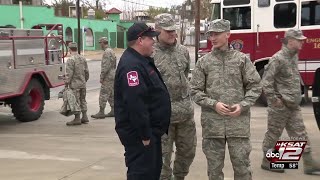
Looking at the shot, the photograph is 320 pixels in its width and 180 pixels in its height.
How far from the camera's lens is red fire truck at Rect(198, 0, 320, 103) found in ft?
37.1

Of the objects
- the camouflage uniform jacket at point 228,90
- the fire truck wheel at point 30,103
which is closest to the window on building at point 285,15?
the fire truck wheel at point 30,103

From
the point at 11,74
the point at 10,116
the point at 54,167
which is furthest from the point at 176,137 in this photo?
the point at 10,116

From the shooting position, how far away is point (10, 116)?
11.3 metres

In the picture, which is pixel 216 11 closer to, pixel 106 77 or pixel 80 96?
pixel 106 77

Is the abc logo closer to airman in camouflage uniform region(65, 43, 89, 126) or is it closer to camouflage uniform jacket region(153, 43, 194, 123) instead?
camouflage uniform jacket region(153, 43, 194, 123)

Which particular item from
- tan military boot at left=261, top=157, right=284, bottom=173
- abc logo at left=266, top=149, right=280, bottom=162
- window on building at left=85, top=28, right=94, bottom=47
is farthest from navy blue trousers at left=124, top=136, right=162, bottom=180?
window on building at left=85, top=28, right=94, bottom=47

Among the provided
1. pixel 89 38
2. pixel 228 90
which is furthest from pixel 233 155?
pixel 89 38

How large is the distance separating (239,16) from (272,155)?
7.15m

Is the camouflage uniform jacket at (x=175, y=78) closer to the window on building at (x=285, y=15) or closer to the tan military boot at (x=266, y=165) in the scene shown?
the tan military boot at (x=266, y=165)

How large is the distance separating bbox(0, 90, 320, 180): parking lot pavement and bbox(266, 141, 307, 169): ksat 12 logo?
0.25 meters

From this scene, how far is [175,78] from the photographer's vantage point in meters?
4.89

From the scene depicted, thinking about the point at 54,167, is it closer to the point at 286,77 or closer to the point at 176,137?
the point at 176,137

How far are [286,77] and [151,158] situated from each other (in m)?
2.48

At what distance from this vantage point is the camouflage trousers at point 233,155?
14.6 feet
